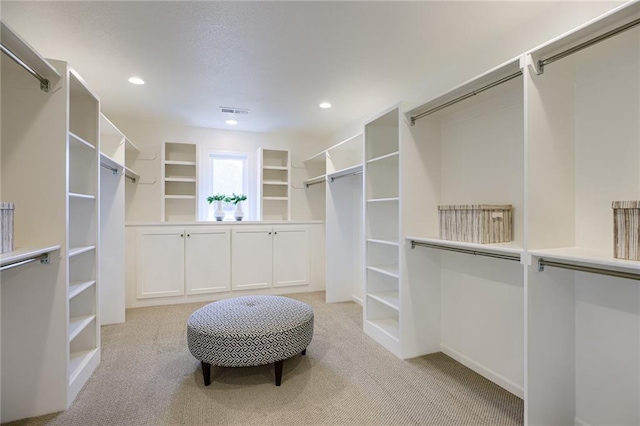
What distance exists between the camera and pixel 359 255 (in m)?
4.19

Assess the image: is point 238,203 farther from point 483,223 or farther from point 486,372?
point 486,372

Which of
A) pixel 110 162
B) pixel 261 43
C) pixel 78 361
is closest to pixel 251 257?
pixel 110 162

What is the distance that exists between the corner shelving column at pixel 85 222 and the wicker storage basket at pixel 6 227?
0.63 metres

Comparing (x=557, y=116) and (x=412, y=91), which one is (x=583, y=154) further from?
(x=412, y=91)

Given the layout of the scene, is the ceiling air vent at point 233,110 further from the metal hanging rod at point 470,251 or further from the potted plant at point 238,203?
the metal hanging rod at point 470,251

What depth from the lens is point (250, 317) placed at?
2.27m

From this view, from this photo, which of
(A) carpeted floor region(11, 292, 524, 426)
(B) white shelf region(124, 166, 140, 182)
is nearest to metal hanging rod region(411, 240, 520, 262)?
(A) carpeted floor region(11, 292, 524, 426)

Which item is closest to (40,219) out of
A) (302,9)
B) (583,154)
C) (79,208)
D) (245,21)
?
(79,208)

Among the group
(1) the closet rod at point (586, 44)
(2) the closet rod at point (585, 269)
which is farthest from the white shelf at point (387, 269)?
(1) the closet rod at point (586, 44)

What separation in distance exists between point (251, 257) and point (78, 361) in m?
2.30

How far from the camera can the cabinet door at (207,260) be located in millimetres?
4066

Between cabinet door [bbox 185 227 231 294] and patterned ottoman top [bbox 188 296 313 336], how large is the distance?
1.66 metres

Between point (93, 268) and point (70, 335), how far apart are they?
59 cm

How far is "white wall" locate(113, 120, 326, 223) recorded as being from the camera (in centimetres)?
421
